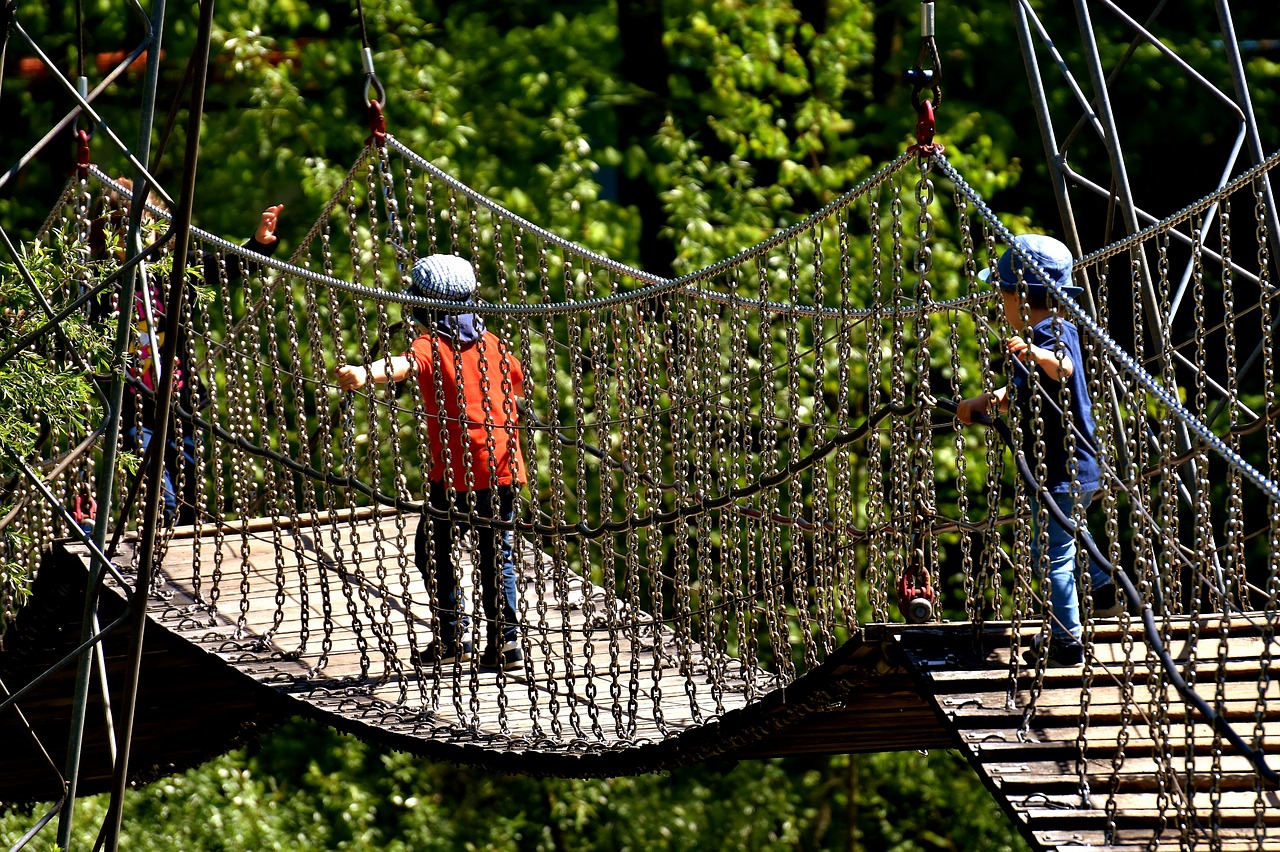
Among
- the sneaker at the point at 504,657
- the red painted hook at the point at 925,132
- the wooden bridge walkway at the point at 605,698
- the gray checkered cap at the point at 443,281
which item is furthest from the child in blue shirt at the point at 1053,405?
the sneaker at the point at 504,657

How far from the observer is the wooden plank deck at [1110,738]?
124 inches

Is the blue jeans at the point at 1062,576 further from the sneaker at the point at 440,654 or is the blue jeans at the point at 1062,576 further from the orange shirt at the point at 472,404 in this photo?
the sneaker at the point at 440,654

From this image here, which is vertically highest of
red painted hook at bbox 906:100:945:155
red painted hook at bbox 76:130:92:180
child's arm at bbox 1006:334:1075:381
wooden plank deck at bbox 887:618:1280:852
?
red painted hook at bbox 76:130:92:180

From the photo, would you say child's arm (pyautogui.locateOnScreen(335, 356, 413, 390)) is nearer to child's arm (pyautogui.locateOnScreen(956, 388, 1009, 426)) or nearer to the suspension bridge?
the suspension bridge

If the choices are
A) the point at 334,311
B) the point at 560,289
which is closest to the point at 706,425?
the point at 334,311

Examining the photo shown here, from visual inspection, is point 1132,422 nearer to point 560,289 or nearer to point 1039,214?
point 560,289

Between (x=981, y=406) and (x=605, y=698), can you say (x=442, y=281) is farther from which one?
(x=981, y=406)

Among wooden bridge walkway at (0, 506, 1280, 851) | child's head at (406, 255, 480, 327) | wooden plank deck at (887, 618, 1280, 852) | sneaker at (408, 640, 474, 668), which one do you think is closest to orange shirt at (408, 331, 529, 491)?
child's head at (406, 255, 480, 327)

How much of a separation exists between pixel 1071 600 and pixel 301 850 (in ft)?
18.1

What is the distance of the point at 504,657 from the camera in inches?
191

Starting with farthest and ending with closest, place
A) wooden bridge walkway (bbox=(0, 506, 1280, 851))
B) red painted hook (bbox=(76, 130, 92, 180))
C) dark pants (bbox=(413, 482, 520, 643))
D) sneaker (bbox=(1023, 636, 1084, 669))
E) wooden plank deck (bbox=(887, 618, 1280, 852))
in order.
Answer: red painted hook (bbox=(76, 130, 92, 180)), dark pants (bbox=(413, 482, 520, 643)), sneaker (bbox=(1023, 636, 1084, 669)), wooden bridge walkway (bbox=(0, 506, 1280, 851)), wooden plank deck (bbox=(887, 618, 1280, 852))

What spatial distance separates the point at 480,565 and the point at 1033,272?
1689 millimetres

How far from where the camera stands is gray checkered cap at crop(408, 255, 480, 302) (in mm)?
4559

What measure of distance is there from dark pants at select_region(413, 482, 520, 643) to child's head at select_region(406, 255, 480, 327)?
477mm
